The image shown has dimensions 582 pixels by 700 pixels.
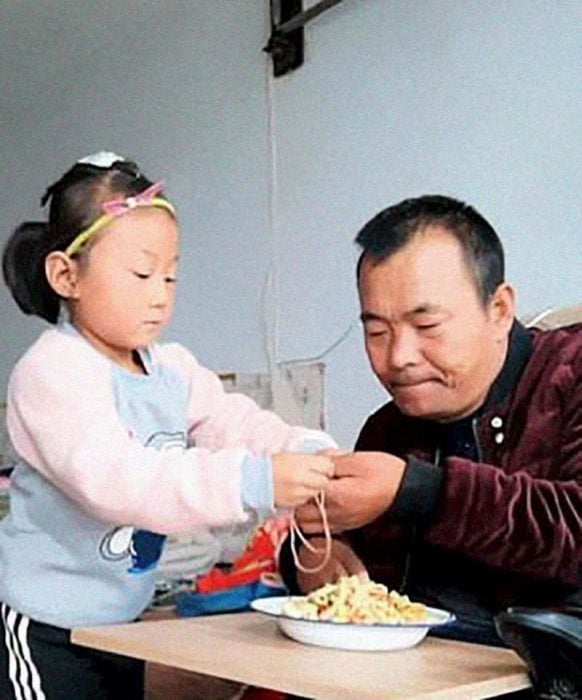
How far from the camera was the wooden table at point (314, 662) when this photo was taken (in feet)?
2.78

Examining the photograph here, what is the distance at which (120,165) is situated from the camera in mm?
1344

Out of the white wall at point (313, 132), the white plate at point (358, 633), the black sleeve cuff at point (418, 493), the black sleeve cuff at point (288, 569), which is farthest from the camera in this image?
the white wall at point (313, 132)

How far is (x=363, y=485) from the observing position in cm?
110

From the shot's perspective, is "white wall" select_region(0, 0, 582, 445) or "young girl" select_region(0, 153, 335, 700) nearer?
"young girl" select_region(0, 153, 335, 700)

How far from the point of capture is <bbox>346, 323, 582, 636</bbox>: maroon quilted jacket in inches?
42.5

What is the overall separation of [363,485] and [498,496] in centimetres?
13

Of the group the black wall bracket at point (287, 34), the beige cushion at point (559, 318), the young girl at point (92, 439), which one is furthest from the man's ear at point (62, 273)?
the black wall bracket at point (287, 34)

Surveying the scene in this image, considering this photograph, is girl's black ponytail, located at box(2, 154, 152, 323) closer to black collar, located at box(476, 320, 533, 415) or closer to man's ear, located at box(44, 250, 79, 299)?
man's ear, located at box(44, 250, 79, 299)

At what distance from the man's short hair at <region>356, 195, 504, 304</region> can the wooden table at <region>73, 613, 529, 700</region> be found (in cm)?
40

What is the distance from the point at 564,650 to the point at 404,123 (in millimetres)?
1364

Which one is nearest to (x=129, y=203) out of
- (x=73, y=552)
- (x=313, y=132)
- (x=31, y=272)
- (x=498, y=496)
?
(x=31, y=272)

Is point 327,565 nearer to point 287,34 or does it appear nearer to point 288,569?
point 288,569

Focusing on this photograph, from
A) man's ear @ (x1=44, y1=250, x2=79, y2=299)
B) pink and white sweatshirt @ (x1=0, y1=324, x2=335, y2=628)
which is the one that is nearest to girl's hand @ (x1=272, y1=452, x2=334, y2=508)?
pink and white sweatshirt @ (x1=0, y1=324, x2=335, y2=628)

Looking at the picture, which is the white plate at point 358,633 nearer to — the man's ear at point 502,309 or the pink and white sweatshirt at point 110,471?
the pink and white sweatshirt at point 110,471
